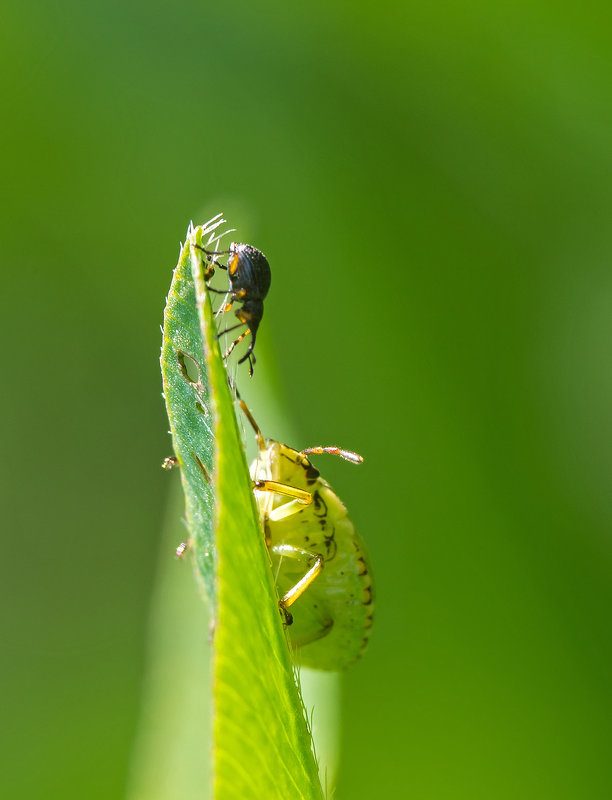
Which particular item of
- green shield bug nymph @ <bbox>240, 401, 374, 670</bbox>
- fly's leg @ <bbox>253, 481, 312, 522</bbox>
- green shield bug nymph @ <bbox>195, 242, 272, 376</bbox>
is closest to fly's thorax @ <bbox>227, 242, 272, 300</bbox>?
green shield bug nymph @ <bbox>195, 242, 272, 376</bbox>

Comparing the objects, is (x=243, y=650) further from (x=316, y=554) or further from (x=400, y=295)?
(x=400, y=295)

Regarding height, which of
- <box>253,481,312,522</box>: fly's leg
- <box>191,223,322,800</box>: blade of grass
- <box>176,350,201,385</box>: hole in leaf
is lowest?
<box>191,223,322,800</box>: blade of grass

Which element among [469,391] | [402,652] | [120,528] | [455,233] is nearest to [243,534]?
[402,652]

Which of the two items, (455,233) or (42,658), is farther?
(42,658)

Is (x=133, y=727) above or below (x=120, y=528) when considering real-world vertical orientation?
below

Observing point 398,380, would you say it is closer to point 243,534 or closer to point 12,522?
point 243,534

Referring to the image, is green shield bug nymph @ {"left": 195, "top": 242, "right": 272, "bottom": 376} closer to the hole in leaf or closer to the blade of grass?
the hole in leaf
